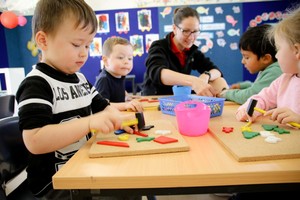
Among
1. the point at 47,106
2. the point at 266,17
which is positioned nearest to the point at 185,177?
the point at 47,106

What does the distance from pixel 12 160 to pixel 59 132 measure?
0.35m

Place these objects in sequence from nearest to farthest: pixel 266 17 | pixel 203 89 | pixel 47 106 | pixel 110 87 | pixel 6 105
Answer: pixel 47 106, pixel 203 89, pixel 110 87, pixel 6 105, pixel 266 17

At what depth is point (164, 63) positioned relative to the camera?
156cm

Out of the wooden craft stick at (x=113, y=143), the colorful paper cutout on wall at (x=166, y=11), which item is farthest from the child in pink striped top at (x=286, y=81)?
the colorful paper cutout on wall at (x=166, y=11)

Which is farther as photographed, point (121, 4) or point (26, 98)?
point (121, 4)

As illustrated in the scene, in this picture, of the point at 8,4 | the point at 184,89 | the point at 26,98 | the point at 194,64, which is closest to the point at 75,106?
the point at 26,98

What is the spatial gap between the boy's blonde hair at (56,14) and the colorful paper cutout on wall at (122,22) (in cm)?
340

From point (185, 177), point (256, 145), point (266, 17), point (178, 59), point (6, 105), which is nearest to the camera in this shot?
point (185, 177)

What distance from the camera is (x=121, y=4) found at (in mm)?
4000

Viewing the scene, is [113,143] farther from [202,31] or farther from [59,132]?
[202,31]

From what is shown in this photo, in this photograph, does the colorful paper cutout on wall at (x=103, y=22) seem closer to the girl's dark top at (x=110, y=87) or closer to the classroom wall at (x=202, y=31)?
the classroom wall at (x=202, y=31)

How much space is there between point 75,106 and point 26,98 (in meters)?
0.17

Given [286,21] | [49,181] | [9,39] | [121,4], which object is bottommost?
[49,181]

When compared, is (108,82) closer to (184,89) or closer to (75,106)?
(184,89)
